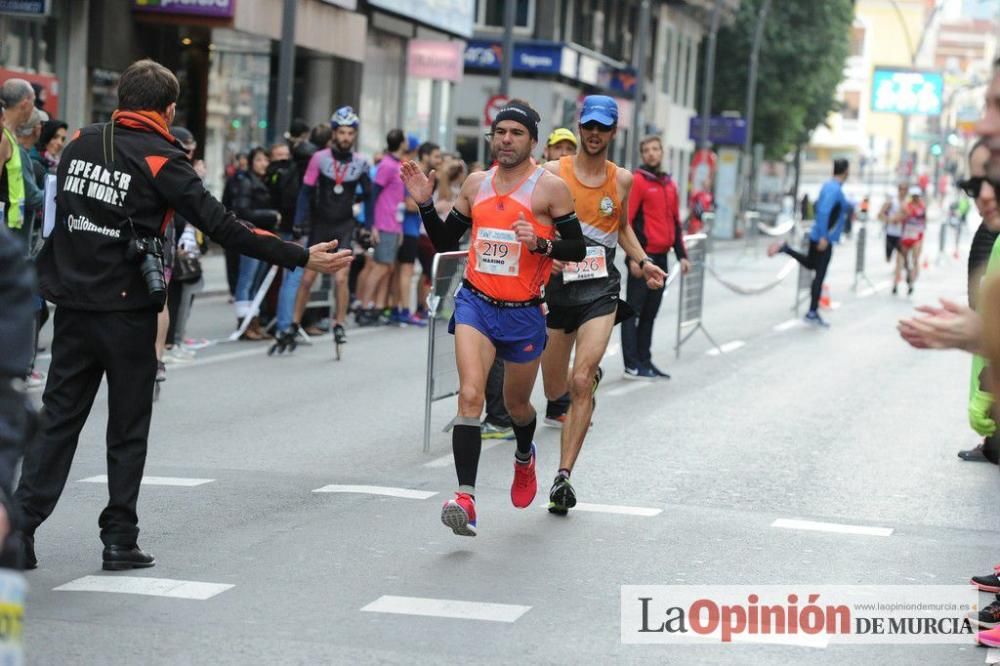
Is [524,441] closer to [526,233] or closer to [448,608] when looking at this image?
[526,233]

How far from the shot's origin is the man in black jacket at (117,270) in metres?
7.00

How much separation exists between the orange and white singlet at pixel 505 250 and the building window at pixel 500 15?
42077mm

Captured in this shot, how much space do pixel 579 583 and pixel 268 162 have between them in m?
11.3

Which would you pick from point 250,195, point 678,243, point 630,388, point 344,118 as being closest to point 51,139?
point 344,118

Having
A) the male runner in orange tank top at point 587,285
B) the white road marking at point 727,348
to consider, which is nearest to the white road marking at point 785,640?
the male runner in orange tank top at point 587,285

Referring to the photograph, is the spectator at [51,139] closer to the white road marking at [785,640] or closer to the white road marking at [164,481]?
the white road marking at [164,481]

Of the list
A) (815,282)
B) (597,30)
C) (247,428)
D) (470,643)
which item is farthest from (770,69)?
(470,643)

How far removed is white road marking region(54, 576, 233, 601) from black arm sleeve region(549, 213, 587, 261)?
2.21 meters

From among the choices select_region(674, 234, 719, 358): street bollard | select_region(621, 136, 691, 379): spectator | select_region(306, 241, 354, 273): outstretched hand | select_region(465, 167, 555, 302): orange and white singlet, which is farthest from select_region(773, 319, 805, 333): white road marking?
select_region(306, 241, 354, 273): outstretched hand

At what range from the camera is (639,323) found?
613 inches

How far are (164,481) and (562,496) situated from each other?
2.05 m

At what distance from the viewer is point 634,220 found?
1514 cm

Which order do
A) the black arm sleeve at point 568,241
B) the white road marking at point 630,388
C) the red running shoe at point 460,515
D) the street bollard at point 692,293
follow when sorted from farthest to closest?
the street bollard at point 692,293, the white road marking at point 630,388, the black arm sleeve at point 568,241, the red running shoe at point 460,515

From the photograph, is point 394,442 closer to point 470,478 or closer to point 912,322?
point 470,478
